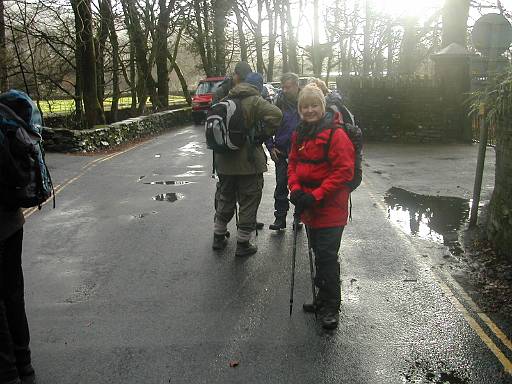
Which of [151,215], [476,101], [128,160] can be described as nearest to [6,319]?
[151,215]

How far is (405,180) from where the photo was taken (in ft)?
37.4

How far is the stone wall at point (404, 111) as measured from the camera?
18266 millimetres

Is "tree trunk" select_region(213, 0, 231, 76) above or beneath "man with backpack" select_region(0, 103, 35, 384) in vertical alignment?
above

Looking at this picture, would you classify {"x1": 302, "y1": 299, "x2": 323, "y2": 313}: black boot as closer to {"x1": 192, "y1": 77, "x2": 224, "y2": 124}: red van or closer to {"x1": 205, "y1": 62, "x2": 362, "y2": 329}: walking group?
{"x1": 205, "y1": 62, "x2": 362, "y2": 329}: walking group

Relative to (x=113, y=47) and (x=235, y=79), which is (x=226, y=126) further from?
(x=113, y=47)

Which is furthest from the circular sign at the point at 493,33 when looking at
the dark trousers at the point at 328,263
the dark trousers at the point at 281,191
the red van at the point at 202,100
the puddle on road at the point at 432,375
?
the red van at the point at 202,100

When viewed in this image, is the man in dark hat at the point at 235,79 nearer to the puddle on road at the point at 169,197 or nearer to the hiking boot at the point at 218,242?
the hiking boot at the point at 218,242

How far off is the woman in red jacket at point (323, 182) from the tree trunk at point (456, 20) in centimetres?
1747

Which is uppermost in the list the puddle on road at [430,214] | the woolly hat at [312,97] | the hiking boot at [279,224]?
the woolly hat at [312,97]

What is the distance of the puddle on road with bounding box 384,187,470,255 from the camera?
734 centimetres

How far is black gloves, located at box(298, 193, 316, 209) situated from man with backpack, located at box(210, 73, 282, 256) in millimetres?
1784

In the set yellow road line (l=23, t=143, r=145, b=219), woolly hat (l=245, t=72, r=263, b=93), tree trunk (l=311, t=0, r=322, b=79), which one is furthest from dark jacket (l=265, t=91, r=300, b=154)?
tree trunk (l=311, t=0, r=322, b=79)

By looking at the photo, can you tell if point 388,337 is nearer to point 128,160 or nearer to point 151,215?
point 151,215

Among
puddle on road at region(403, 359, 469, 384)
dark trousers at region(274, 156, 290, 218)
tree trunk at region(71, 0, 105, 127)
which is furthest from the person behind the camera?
tree trunk at region(71, 0, 105, 127)
